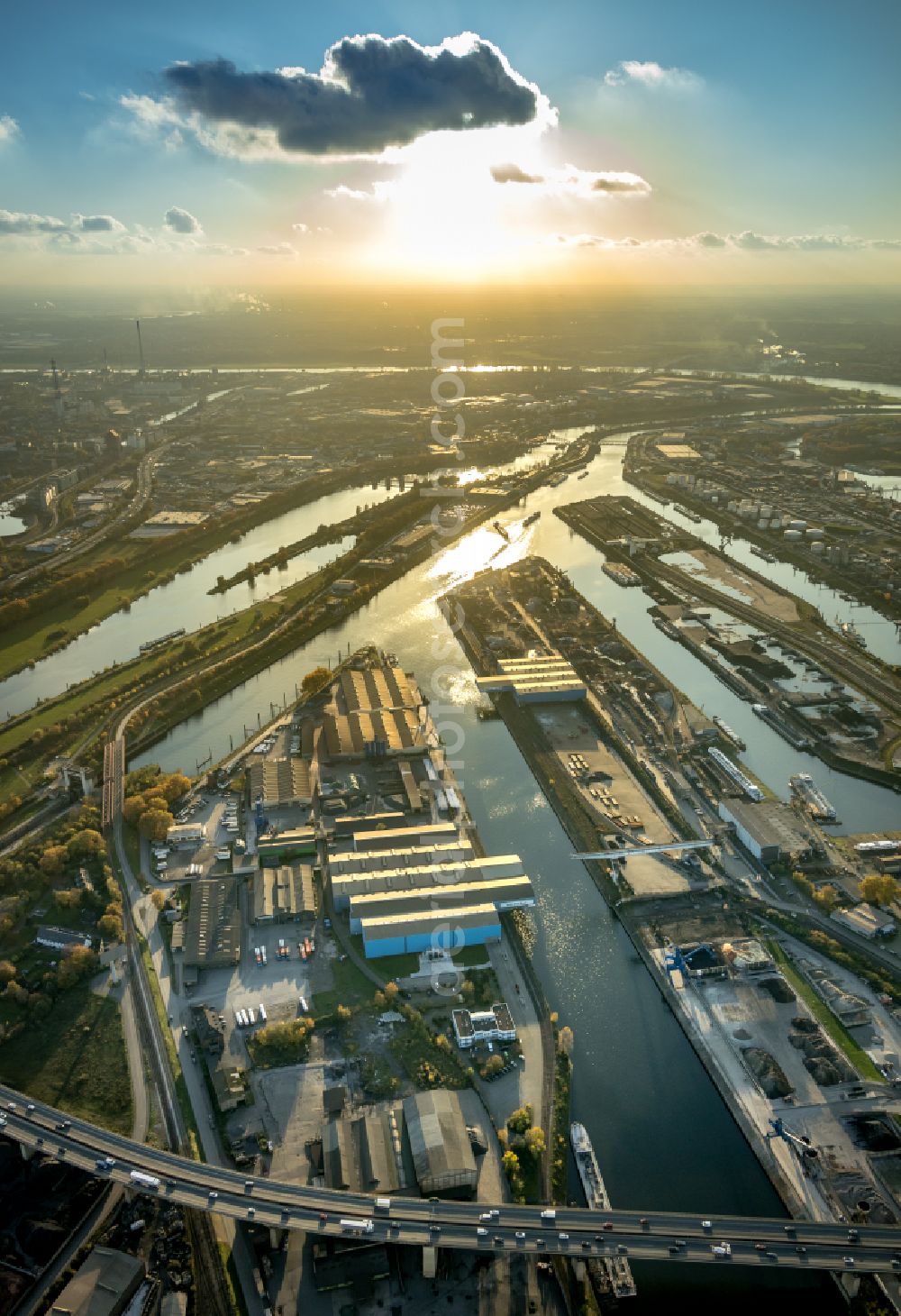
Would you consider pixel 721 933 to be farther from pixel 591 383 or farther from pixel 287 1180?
pixel 591 383

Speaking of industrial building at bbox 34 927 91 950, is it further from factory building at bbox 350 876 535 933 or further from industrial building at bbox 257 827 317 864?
factory building at bbox 350 876 535 933

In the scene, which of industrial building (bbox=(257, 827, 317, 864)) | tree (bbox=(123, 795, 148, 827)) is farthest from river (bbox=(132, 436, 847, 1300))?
industrial building (bbox=(257, 827, 317, 864))

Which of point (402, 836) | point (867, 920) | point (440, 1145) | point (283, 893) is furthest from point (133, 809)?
point (867, 920)

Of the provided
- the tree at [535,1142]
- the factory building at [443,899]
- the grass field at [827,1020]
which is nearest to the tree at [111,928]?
the factory building at [443,899]

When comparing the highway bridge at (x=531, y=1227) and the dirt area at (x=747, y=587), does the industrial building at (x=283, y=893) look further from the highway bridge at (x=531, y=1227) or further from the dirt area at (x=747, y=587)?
the dirt area at (x=747, y=587)

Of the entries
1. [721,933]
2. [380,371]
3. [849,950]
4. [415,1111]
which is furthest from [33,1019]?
[380,371]

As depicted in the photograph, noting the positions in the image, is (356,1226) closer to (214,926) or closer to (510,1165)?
(510,1165)
